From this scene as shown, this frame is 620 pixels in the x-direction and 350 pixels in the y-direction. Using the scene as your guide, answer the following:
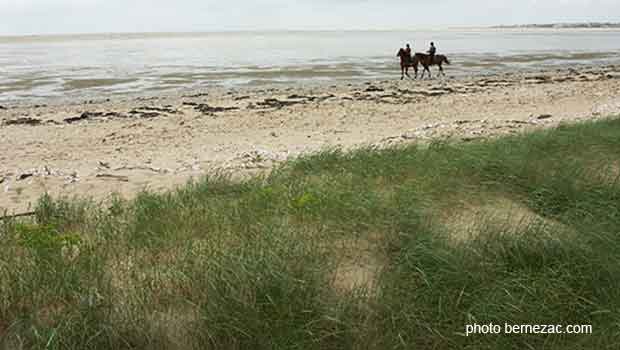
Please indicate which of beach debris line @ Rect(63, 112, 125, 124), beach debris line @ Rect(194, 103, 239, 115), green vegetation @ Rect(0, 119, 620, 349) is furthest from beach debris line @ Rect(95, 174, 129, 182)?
beach debris line @ Rect(194, 103, 239, 115)

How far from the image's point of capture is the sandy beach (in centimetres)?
750

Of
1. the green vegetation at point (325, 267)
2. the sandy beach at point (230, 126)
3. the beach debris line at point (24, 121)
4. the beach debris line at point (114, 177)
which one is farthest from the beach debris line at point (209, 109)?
the green vegetation at point (325, 267)

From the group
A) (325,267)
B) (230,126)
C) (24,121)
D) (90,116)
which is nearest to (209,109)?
(230,126)

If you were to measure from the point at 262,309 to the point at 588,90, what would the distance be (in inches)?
728

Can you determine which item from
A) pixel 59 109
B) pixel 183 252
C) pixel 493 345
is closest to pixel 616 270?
pixel 493 345

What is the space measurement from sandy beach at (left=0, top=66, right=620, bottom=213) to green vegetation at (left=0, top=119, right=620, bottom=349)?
91.1 inches

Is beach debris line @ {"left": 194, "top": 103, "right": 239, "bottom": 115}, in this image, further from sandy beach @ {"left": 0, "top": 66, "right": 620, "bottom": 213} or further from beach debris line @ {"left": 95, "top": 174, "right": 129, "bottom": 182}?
beach debris line @ {"left": 95, "top": 174, "right": 129, "bottom": 182}

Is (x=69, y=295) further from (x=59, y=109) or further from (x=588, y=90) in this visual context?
(x=588, y=90)

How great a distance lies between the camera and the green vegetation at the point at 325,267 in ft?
8.80

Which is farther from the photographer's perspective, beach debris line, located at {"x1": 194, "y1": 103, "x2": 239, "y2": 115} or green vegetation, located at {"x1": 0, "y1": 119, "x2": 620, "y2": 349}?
beach debris line, located at {"x1": 194, "y1": 103, "x2": 239, "y2": 115}

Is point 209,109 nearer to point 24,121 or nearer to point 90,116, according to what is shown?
point 90,116

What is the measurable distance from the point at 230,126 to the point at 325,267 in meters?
9.18

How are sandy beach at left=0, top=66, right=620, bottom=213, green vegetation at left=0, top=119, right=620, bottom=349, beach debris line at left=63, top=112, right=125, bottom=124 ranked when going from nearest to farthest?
green vegetation at left=0, top=119, right=620, bottom=349 → sandy beach at left=0, top=66, right=620, bottom=213 → beach debris line at left=63, top=112, right=125, bottom=124

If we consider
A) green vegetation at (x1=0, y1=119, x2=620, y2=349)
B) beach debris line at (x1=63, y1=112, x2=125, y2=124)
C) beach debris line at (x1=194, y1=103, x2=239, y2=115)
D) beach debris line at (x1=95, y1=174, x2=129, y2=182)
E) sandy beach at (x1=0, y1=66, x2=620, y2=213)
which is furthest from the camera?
beach debris line at (x1=194, y1=103, x2=239, y2=115)
